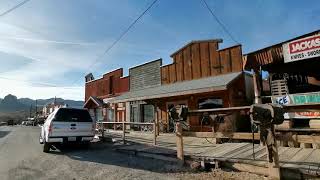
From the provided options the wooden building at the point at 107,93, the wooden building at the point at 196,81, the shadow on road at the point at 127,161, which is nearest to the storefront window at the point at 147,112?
the wooden building at the point at 196,81

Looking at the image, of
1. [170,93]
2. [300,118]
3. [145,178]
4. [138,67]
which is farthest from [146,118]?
[145,178]

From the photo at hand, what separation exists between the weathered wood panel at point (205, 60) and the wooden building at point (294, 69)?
4275mm

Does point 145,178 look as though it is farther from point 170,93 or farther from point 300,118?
point 170,93

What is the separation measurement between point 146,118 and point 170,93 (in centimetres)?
728

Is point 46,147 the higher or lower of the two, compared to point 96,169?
higher

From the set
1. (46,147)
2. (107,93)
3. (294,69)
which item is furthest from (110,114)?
(294,69)

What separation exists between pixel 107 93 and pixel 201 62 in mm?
12589

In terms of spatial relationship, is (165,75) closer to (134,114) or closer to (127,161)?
(134,114)

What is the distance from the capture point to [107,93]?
1127 inches

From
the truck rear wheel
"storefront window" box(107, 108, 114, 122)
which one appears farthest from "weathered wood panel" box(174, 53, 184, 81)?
"storefront window" box(107, 108, 114, 122)

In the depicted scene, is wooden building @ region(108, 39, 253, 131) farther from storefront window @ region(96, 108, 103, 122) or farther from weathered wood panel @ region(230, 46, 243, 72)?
storefront window @ region(96, 108, 103, 122)

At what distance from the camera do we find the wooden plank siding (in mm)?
16781

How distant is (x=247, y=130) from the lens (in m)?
15.8

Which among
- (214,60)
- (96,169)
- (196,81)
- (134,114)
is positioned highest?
(214,60)
